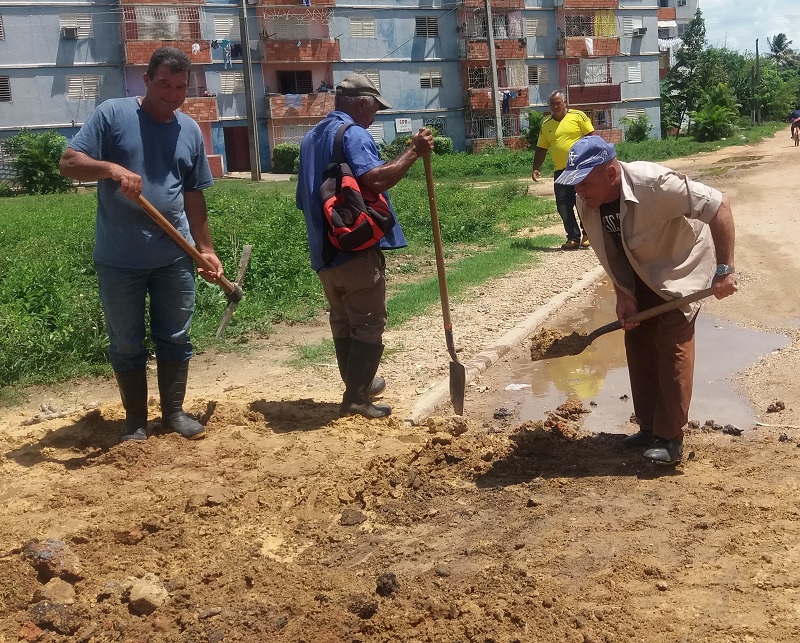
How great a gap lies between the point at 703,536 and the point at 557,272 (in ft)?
22.4

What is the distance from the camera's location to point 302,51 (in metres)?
43.6

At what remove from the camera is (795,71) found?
3403 inches

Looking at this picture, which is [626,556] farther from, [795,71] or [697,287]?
[795,71]

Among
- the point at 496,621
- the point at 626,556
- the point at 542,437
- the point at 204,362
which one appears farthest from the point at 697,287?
the point at 204,362

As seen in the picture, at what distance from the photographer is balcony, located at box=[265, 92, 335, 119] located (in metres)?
→ 43.0

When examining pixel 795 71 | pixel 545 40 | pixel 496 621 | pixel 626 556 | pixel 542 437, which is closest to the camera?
pixel 496 621

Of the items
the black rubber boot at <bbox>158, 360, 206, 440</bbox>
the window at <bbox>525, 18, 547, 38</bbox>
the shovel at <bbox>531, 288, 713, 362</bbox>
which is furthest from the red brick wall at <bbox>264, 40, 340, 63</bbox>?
the shovel at <bbox>531, 288, 713, 362</bbox>

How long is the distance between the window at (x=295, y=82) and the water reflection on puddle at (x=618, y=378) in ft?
127

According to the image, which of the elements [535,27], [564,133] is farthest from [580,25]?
[564,133]

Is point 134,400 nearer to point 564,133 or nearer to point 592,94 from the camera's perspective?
point 564,133

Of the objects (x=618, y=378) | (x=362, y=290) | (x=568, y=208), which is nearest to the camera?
(x=362, y=290)

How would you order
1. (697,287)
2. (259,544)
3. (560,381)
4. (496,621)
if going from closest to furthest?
(496,621) < (259,544) < (697,287) < (560,381)

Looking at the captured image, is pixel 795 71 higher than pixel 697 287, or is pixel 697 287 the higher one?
pixel 795 71

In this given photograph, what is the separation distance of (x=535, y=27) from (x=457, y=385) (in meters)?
46.7
